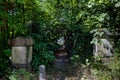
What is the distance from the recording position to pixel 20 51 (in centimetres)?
564

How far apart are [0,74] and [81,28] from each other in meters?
2.44

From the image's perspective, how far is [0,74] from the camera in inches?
214

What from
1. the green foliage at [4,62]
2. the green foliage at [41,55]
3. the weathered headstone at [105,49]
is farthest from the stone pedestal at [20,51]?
the weathered headstone at [105,49]

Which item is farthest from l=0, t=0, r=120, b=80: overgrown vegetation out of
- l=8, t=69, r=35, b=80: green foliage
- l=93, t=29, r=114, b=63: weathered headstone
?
l=8, t=69, r=35, b=80: green foliage

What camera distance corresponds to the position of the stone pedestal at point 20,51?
18.4 feet

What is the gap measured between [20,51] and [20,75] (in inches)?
23.7

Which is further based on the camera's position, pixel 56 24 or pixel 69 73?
pixel 56 24

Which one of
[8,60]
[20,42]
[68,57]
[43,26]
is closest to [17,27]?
[20,42]

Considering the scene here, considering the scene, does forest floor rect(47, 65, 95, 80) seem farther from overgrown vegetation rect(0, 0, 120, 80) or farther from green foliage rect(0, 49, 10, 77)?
green foliage rect(0, 49, 10, 77)

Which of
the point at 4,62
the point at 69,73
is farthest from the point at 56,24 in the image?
the point at 4,62

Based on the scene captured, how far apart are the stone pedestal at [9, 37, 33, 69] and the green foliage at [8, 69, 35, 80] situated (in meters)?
0.36

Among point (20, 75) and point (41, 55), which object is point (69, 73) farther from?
point (20, 75)

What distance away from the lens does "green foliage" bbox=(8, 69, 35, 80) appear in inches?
201

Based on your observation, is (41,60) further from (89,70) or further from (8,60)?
(89,70)
